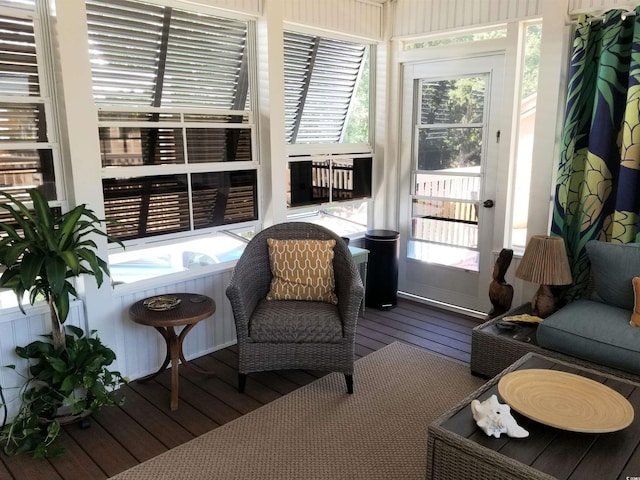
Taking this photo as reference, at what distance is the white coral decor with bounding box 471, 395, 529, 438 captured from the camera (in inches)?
73.7

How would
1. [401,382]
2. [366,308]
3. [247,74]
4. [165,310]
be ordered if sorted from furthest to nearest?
[366,308] < [247,74] < [401,382] < [165,310]

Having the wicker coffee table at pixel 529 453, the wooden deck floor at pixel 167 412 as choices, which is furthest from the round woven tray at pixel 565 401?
the wooden deck floor at pixel 167 412

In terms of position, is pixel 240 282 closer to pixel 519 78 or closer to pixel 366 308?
pixel 366 308

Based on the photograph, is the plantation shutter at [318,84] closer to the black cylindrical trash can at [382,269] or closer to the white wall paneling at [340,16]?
the white wall paneling at [340,16]

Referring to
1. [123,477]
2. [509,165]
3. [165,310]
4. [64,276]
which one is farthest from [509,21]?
[123,477]

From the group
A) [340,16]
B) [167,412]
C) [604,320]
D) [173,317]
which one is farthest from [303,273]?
[340,16]

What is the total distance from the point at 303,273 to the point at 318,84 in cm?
176

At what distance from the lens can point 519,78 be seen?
3.76 metres

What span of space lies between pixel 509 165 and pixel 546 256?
1.09m

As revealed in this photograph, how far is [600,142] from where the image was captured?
325cm

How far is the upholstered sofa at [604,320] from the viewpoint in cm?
262

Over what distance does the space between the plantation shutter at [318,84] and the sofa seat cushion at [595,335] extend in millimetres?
2321

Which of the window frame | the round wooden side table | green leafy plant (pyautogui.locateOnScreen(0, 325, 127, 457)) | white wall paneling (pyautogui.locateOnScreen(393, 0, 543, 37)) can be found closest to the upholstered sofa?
white wall paneling (pyautogui.locateOnScreen(393, 0, 543, 37))

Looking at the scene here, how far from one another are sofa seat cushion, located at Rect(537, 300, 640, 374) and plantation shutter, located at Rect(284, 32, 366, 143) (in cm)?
232
